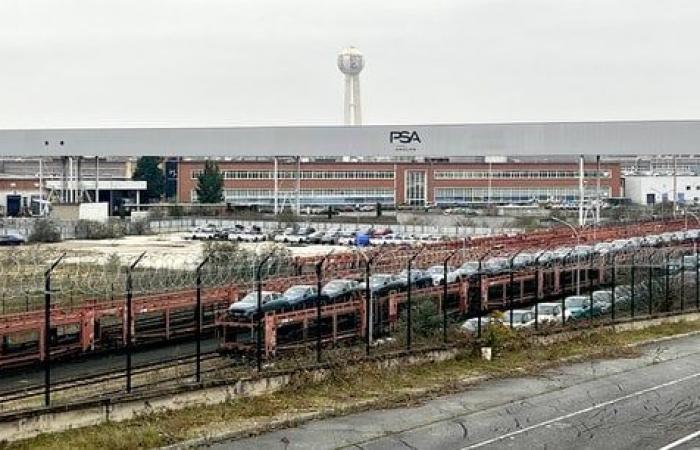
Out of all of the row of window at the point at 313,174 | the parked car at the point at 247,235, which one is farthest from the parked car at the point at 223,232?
the row of window at the point at 313,174

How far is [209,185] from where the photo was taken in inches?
4050

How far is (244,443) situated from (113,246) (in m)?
52.5

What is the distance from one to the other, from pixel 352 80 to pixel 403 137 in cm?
8057

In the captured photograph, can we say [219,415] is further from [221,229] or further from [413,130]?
[221,229]

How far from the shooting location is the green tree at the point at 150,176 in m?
115

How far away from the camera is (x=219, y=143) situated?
79562 mm

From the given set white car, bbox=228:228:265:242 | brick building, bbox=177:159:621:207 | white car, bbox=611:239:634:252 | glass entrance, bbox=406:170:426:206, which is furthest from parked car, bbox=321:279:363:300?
glass entrance, bbox=406:170:426:206

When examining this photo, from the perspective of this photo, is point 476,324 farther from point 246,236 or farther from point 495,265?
point 246,236

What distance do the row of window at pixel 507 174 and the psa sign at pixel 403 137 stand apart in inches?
1298

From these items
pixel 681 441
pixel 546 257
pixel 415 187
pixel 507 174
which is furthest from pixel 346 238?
pixel 681 441

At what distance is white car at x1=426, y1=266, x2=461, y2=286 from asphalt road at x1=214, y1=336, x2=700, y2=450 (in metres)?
9.98

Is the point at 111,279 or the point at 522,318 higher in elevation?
the point at 111,279

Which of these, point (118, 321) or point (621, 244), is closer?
point (118, 321)

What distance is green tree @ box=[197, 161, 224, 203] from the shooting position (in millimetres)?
102550
